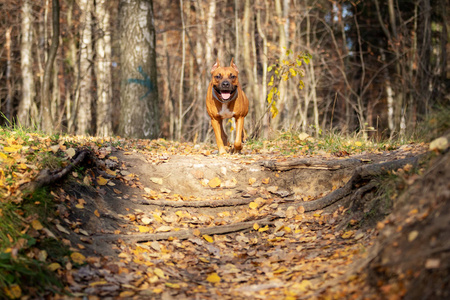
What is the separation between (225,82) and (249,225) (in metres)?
2.55

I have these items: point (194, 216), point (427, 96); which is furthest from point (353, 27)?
point (194, 216)

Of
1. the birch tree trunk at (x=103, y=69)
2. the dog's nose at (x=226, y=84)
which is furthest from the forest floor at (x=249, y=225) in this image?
the birch tree trunk at (x=103, y=69)

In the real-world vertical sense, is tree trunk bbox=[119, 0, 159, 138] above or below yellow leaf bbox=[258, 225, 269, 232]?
above

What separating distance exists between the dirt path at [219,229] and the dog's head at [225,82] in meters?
1.03

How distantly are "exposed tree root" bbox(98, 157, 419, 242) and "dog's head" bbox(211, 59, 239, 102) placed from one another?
199cm

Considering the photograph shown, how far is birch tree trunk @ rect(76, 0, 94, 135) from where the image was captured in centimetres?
1662

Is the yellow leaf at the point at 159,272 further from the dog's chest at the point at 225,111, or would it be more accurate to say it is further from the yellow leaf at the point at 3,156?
the dog's chest at the point at 225,111

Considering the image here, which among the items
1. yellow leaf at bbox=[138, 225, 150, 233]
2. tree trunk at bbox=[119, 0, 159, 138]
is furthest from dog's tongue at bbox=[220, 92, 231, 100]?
tree trunk at bbox=[119, 0, 159, 138]

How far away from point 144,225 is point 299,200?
2.13 metres

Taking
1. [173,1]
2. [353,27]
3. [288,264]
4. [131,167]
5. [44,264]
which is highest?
[173,1]

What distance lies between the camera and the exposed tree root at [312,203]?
454 centimetres

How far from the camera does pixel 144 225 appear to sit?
4.99m

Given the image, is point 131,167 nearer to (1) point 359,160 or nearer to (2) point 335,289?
(1) point 359,160

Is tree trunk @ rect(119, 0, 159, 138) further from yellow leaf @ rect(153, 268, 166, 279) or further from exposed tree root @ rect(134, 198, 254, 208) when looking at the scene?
yellow leaf @ rect(153, 268, 166, 279)
